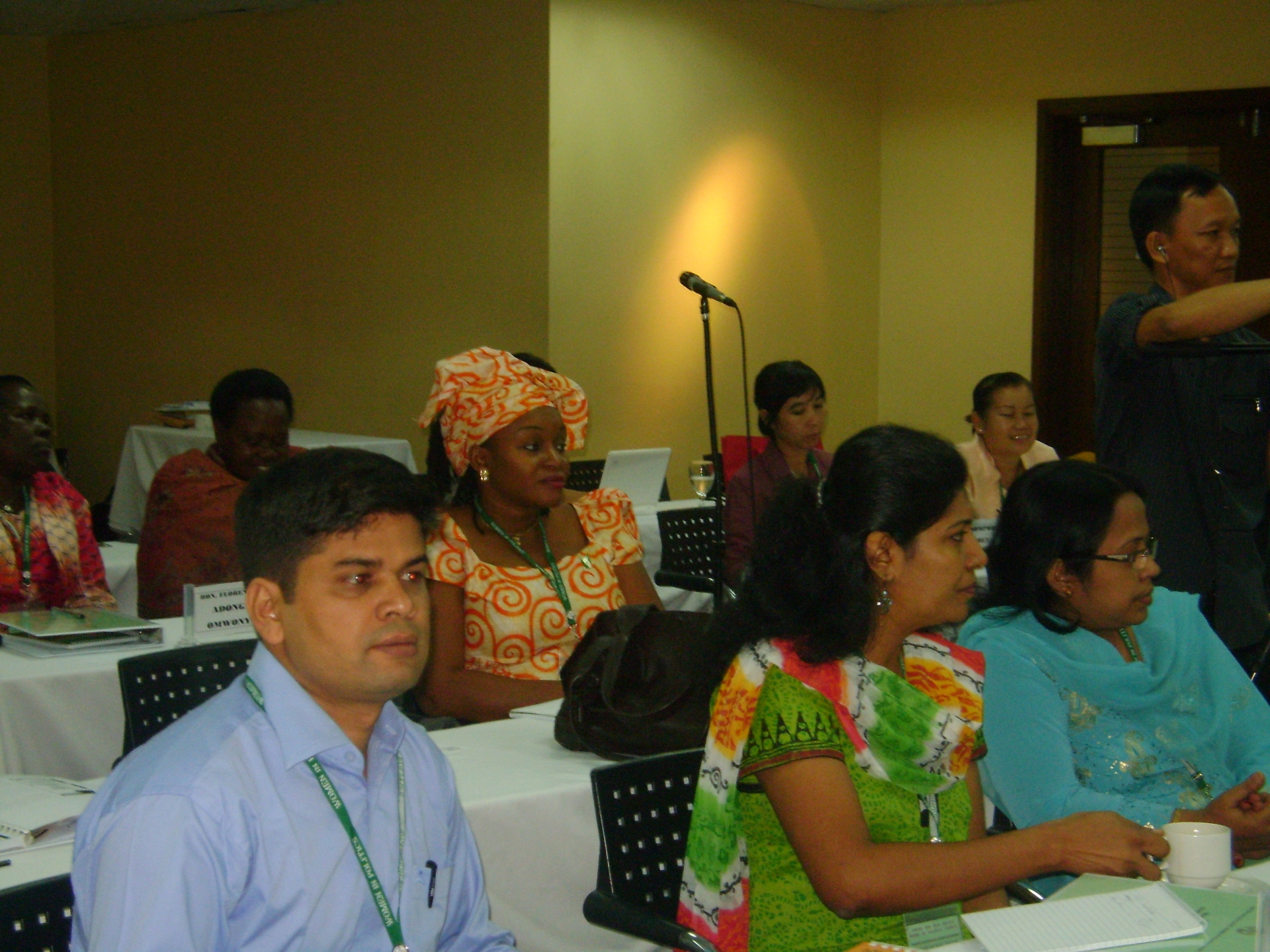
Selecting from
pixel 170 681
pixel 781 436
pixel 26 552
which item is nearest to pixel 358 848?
pixel 170 681

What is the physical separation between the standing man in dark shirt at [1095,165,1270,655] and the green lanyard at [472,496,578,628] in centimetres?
121

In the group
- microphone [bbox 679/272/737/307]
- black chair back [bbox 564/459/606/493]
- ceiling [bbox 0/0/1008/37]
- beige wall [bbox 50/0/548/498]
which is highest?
ceiling [bbox 0/0/1008/37]

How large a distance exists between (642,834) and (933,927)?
0.46 m

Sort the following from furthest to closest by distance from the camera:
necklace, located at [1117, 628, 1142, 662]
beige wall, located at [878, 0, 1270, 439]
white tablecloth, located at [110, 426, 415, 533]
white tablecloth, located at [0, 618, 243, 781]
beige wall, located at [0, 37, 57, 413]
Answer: beige wall, located at [0, 37, 57, 413] → beige wall, located at [878, 0, 1270, 439] → white tablecloth, located at [110, 426, 415, 533] → white tablecloth, located at [0, 618, 243, 781] → necklace, located at [1117, 628, 1142, 662]

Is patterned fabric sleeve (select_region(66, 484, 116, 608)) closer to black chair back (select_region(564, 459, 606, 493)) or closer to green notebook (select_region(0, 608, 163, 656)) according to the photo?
green notebook (select_region(0, 608, 163, 656))

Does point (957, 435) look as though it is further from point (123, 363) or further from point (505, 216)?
point (123, 363)

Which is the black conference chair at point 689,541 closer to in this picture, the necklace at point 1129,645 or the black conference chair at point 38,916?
the necklace at point 1129,645

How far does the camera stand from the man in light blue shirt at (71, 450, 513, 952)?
1.20 meters

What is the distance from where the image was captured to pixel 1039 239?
7.28 meters

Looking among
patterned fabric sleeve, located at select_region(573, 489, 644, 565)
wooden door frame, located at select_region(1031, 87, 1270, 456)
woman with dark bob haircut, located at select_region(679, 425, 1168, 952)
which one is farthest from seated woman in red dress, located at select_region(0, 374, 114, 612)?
wooden door frame, located at select_region(1031, 87, 1270, 456)

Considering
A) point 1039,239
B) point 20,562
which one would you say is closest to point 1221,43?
point 1039,239

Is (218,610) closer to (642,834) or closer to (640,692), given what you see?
(640,692)

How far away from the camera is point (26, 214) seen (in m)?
8.62

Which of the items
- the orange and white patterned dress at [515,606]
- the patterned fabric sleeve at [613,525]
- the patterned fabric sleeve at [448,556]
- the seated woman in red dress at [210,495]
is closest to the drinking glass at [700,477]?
the seated woman in red dress at [210,495]
